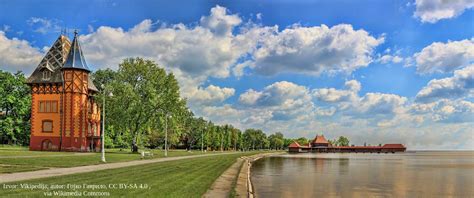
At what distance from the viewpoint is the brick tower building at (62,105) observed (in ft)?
205

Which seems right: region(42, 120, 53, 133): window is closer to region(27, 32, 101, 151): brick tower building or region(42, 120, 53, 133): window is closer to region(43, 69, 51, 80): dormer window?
region(27, 32, 101, 151): brick tower building

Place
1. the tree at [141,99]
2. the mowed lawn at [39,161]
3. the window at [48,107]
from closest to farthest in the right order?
the mowed lawn at [39,161], the tree at [141,99], the window at [48,107]

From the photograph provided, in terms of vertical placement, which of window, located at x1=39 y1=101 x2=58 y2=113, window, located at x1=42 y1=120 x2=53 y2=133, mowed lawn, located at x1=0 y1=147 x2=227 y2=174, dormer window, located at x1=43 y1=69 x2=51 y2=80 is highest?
dormer window, located at x1=43 y1=69 x2=51 y2=80

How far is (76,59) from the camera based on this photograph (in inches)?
2496

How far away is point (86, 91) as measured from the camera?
213 ft

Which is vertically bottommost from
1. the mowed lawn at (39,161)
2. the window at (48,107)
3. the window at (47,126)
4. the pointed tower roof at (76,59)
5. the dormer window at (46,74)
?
the mowed lawn at (39,161)

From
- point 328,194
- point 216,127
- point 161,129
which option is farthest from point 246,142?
point 328,194

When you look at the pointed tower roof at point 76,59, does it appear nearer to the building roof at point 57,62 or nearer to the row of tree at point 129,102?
the building roof at point 57,62

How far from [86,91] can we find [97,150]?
8.78 m

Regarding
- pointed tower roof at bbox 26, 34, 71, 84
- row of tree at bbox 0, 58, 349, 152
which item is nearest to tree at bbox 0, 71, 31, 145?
row of tree at bbox 0, 58, 349, 152

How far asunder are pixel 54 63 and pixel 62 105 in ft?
23.2

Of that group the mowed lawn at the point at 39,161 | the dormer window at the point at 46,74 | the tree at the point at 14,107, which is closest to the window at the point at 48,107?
the dormer window at the point at 46,74

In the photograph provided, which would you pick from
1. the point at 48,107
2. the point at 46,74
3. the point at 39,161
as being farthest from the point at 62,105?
the point at 39,161

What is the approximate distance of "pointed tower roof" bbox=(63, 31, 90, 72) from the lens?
62781mm
